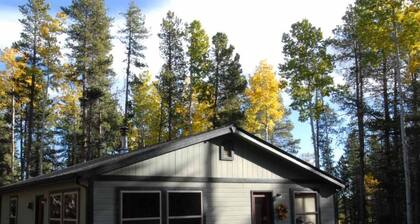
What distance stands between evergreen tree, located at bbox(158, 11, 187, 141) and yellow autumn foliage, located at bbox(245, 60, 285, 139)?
4.27 m

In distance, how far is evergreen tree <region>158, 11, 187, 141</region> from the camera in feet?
101

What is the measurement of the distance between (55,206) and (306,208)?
24.3 ft

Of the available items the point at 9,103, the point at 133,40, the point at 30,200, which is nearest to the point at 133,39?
the point at 133,40

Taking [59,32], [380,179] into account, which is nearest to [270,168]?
[380,179]

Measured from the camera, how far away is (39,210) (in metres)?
15.0

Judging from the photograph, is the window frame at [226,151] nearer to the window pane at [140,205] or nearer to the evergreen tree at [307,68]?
the window pane at [140,205]

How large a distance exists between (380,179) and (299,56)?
8059 mm

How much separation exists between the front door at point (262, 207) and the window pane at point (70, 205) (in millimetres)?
4951

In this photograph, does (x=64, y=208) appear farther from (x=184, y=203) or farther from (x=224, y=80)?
(x=224, y=80)

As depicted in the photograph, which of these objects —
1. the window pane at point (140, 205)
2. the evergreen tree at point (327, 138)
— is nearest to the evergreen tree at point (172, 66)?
the evergreen tree at point (327, 138)

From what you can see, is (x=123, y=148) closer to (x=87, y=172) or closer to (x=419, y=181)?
(x=87, y=172)

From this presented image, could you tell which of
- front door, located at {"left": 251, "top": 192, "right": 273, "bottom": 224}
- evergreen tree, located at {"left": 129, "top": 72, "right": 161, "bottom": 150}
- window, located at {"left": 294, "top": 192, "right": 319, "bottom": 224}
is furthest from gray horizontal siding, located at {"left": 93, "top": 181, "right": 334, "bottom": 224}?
evergreen tree, located at {"left": 129, "top": 72, "right": 161, "bottom": 150}

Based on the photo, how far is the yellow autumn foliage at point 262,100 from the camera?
30.4 m

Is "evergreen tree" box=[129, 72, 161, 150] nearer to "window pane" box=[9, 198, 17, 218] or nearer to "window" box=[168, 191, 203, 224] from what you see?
"window pane" box=[9, 198, 17, 218]
